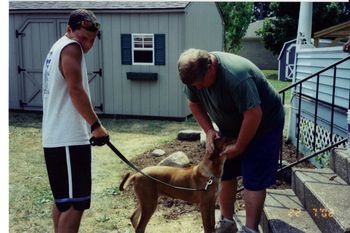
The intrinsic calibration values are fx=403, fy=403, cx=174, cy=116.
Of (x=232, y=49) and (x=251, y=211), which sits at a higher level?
(x=232, y=49)

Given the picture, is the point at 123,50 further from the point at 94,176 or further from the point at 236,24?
the point at 236,24

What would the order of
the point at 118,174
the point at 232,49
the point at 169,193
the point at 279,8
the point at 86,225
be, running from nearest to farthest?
the point at 169,193 → the point at 86,225 → the point at 118,174 → the point at 232,49 → the point at 279,8

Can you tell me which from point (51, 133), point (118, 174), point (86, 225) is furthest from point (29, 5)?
point (51, 133)

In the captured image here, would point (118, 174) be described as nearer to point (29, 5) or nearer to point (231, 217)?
point (231, 217)

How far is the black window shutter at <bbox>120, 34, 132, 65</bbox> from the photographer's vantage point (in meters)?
10.4

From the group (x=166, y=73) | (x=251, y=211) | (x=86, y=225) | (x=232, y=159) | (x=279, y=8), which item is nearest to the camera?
(x=251, y=211)

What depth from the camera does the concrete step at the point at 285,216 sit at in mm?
2916

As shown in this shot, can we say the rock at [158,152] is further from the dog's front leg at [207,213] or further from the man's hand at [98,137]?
the man's hand at [98,137]

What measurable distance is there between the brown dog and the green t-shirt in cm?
40

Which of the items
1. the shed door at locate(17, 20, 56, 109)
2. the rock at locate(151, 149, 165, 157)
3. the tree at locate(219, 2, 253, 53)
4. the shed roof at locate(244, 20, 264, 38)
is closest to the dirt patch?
the rock at locate(151, 149, 165, 157)

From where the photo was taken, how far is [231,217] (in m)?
3.25

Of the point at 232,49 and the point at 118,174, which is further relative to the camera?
the point at 232,49

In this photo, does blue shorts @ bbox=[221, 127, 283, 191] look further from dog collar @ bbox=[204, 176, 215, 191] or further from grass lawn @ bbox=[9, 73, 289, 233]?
grass lawn @ bbox=[9, 73, 289, 233]

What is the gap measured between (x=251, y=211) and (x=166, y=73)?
7695mm
